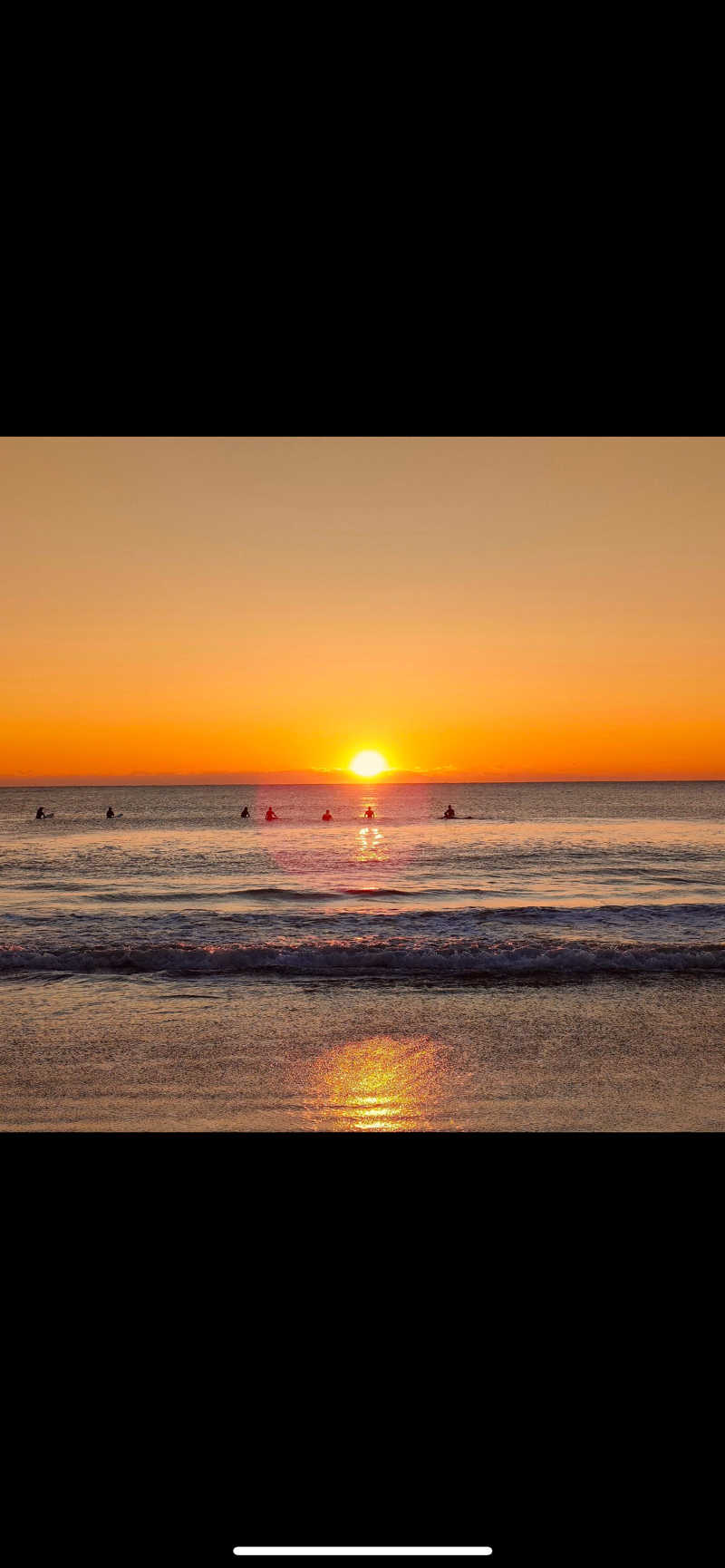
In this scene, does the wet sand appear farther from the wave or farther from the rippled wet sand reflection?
the wave

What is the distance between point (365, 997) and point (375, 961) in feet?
3.33

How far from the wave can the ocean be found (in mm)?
26

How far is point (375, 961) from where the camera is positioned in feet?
23.0

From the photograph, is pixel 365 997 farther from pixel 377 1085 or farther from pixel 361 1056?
pixel 377 1085

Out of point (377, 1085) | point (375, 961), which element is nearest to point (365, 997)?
point (375, 961)

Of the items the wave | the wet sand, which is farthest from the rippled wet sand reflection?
the wave

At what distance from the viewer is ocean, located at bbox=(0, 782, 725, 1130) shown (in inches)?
145

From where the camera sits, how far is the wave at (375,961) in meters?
6.66
